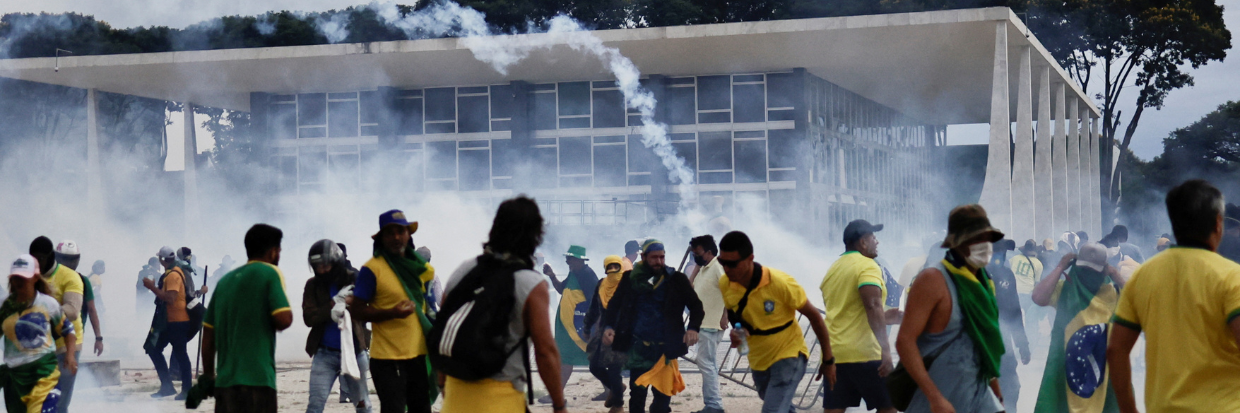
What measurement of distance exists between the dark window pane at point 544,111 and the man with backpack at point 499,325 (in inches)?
1008

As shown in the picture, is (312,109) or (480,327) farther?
(312,109)

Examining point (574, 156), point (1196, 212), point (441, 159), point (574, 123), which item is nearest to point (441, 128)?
point (441, 159)

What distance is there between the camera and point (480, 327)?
12.0 feet

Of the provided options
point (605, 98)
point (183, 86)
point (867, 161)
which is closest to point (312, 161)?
point (183, 86)

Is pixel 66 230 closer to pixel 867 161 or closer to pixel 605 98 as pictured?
pixel 605 98

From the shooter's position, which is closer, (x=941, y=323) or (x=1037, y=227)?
(x=941, y=323)

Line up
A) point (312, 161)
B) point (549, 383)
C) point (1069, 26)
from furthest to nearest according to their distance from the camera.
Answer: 1. point (1069, 26)
2. point (312, 161)
3. point (549, 383)

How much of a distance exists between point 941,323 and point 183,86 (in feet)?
98.9

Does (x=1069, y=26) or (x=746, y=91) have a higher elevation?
(x=1069, y=26)

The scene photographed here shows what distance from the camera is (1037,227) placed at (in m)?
28.1

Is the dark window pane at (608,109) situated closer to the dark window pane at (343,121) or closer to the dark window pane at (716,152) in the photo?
the dark window pane at (716,152)

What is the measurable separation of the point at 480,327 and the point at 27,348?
137 inches

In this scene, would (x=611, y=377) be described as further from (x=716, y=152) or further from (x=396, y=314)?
(x=716, y=152)

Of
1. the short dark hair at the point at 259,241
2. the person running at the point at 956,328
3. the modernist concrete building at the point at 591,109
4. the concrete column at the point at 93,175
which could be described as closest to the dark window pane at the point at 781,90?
the modernist concrete building at the point at 591,109
